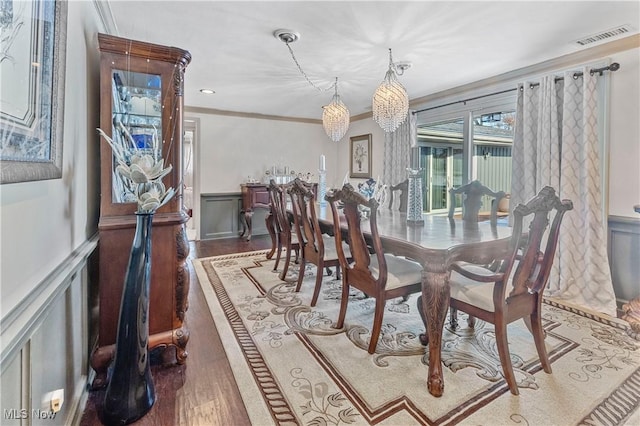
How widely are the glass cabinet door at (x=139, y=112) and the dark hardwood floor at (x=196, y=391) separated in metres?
1.05

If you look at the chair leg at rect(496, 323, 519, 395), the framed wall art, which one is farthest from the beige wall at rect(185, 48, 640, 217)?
the framed wall art

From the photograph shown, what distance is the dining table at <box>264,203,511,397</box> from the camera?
5.68 feet

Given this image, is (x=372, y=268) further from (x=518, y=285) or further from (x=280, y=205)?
(x=280, y=205)

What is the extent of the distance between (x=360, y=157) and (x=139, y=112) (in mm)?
4595

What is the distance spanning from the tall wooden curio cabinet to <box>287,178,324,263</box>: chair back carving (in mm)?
1036

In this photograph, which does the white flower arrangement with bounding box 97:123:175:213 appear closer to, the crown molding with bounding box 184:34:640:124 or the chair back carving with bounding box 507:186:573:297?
the chair back carving with bounding box 507:186:573:297

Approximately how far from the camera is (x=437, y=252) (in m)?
1.73

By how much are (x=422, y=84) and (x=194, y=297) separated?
3.68m

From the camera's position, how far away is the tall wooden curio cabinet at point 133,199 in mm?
1752

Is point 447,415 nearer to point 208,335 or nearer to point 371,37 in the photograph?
point 208,335

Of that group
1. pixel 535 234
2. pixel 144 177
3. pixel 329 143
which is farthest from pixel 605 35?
pixel 329 143

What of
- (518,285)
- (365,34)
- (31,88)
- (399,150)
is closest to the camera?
(31,88)

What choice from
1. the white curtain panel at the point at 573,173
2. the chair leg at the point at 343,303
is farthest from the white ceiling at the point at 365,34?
the chair leg at the point at 343,303

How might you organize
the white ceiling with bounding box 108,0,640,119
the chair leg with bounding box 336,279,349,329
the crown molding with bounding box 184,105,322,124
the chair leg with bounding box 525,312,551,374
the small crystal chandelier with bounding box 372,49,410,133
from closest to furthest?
1. the chair leg with bounding box 525,312,551,374
2. the white ceiling with bounding box 108,0,640,119
3. the chair leg with bounding box 336,279,349,329
4. the small crystal chandelier with bounding box 372,49,410,133
5. the crown molding with bounding box 184,105,322,124
